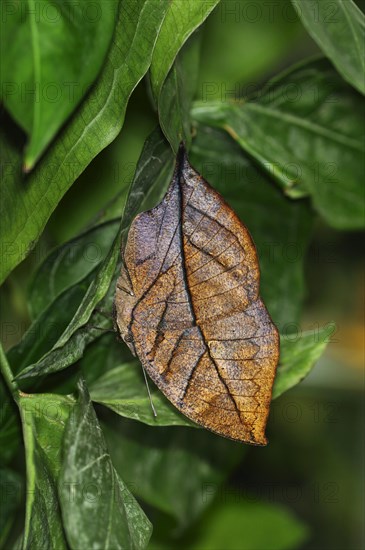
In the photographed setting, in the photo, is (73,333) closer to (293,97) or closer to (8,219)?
(8,219)

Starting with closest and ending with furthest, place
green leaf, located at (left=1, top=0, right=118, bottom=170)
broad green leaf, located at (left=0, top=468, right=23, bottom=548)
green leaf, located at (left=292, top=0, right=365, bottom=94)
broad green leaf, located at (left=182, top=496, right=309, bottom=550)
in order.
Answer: green leaf, located at (left=1, top=0, right=118, bottom=170) → green leaf, located at (left=292, top=0, right=365, bottom=94) → broad green leaf, located at (left=0, top=468, right=23, bottom=548) → broad green leaf, located at (left=182, top=496, right=309, bottom=550)

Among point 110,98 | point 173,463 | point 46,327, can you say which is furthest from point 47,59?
point 173,463

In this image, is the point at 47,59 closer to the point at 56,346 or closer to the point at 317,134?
the point at 56,346

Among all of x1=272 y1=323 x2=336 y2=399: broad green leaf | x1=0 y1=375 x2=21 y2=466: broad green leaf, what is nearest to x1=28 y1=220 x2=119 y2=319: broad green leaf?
x1=0 y1=375 x2=21 y2=466: broad green leaf

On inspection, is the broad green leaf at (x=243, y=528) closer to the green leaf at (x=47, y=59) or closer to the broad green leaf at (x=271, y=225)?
the broad green leaf at (x=271, y=225)

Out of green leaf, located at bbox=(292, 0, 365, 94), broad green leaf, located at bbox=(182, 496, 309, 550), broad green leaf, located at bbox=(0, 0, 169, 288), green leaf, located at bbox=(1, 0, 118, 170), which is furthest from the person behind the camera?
broad green leaf, located at bbox=(182, 496, 309, 550)

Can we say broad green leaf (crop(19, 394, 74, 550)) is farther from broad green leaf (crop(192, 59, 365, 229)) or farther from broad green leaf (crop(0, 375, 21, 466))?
broad green leaf (crop(192, 59, 365, 229))

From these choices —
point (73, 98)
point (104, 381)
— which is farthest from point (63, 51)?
point (104, 381)
